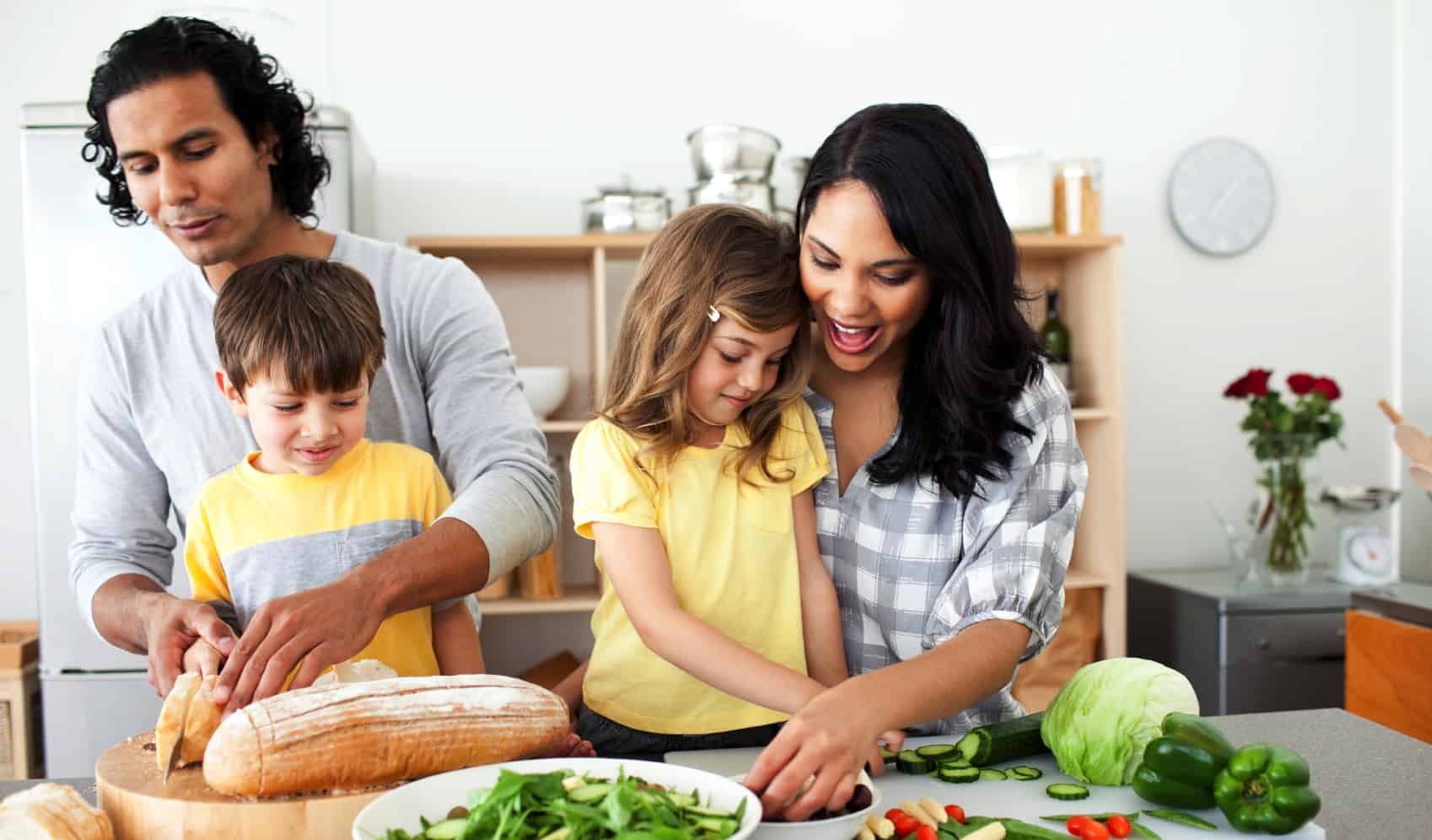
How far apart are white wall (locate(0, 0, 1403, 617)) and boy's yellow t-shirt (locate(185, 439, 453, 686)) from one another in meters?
2.16

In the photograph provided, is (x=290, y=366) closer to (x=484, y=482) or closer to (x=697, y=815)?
(x=484, y=482)

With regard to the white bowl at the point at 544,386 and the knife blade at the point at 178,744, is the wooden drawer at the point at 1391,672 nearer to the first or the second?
the white bowl at the point at 544,386

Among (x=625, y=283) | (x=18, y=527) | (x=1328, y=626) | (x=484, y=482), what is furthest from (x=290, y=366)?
(x=1328, y=626)

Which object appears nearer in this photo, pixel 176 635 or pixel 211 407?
pixel 176 635

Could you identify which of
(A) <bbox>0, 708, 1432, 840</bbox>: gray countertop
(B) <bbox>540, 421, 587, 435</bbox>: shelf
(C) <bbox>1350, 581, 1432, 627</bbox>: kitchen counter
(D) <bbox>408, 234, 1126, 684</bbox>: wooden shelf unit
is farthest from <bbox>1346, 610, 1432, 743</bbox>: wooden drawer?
(B) <bbox>540, 421, 587, 435</bbox>: shelf

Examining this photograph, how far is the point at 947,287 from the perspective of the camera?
1.40 m

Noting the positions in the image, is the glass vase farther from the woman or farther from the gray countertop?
the woman

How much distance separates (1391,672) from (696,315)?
7.28 feet

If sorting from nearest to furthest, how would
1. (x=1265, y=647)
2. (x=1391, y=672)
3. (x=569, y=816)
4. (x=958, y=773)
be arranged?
(x=569, y=816) → (x=958, y=773) → (x=1391, y=672) → (x=1265, y=647)

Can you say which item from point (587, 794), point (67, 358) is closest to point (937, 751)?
point (587, 794)

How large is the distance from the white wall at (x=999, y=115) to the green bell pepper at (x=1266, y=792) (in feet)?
9.18

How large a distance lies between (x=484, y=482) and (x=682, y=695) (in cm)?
38

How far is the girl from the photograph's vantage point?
1422 mm

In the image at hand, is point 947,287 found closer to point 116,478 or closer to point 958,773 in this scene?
point 958,773
